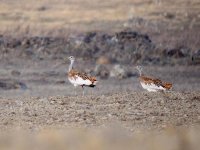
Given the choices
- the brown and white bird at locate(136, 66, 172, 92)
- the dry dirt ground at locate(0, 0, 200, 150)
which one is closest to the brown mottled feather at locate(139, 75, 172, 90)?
the brown and white bird at locate(136, 66, 172, 92)

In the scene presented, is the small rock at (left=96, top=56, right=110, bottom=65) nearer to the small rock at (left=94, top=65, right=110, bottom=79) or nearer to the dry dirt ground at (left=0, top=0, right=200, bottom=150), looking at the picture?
the dry dirt ground at (left=0, top=0, right=200, bottom=150)

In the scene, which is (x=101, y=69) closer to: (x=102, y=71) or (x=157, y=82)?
(x=102, y=71)

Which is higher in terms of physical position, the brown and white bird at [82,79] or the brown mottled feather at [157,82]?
the brown mottled feather at [157,82]

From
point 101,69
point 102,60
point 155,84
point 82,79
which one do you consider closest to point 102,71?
point 101,69

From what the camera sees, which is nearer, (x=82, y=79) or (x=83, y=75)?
(x=82, y=79)

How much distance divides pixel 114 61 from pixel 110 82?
6085 millimetres

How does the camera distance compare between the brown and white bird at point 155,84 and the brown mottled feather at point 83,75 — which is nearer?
the brown and white bird at point 155,84

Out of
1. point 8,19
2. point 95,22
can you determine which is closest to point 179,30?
point 95,22

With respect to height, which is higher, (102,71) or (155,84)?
(155,84)

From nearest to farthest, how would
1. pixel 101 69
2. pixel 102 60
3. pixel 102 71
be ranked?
pixel 102 71 → pixel 101 69 → pixel 102 60

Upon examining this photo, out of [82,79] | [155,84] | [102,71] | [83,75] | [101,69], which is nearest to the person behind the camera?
[155,84]

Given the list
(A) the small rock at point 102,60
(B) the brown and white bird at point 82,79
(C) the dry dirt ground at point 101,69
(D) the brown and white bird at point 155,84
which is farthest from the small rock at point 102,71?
(D) the brown and white bird at point 155,84

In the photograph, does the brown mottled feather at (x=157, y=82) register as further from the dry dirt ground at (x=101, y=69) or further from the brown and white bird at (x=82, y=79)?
the brown and white bird at (x=82, y=79)

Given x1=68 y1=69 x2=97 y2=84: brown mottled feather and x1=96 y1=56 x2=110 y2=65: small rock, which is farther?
x1=96 y1=56 x2=110 y2=65: small rock
